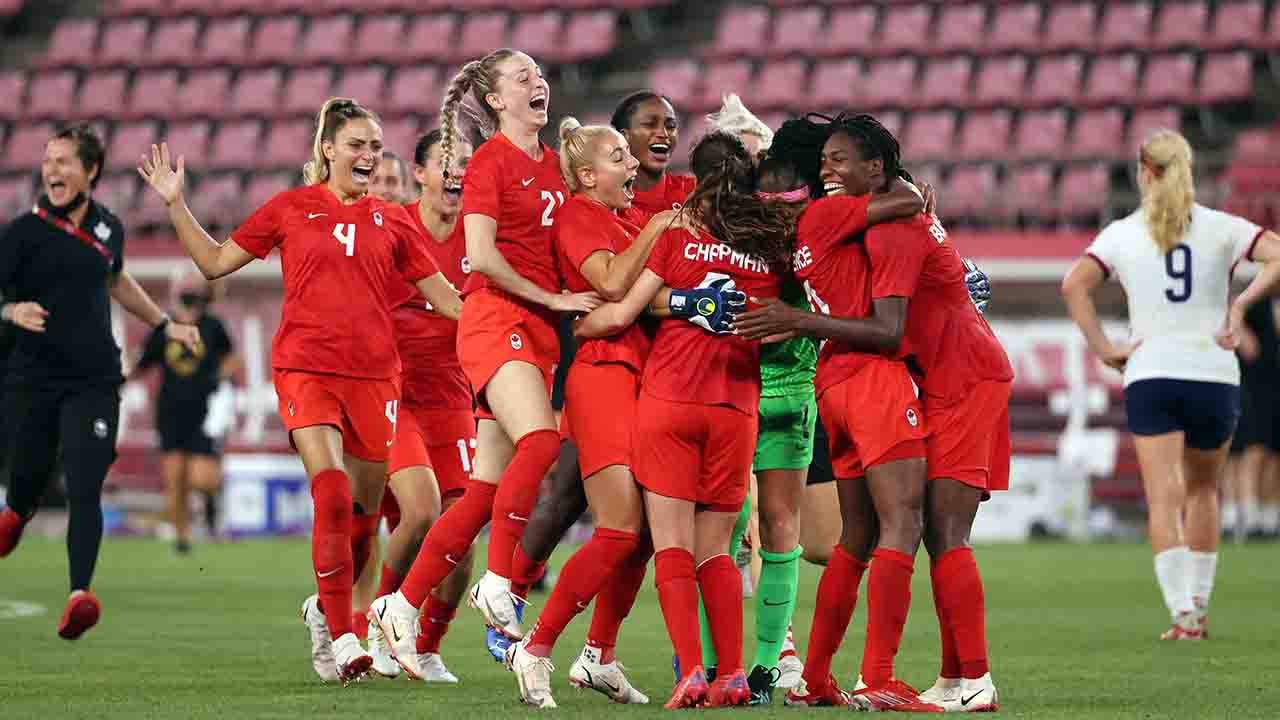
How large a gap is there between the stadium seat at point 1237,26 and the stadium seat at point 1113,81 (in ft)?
3.01

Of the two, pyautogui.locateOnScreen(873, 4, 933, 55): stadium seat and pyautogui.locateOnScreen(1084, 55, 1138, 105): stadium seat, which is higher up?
→ pyautogui.locateOnScreen(873, 4, 933, 55): stadium seat

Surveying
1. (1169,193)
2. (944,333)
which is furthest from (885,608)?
(1169,193)

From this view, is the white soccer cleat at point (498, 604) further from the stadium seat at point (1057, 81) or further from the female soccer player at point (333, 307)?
the stadium seat at point (1057, 81)

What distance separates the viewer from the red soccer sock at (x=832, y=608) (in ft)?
20.0

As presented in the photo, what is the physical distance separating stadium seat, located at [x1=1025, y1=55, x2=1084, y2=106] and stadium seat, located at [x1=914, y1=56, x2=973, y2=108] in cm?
78

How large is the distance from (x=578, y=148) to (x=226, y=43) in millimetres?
22000

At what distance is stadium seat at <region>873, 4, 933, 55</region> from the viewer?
948 inches

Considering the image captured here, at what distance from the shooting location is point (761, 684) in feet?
20.6

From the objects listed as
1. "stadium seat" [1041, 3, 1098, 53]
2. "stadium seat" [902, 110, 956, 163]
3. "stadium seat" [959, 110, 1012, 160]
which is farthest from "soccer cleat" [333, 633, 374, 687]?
"stadium seat" [1041, 3, 1098, 53]

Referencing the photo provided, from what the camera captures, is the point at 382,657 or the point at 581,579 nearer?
the point at 581,579

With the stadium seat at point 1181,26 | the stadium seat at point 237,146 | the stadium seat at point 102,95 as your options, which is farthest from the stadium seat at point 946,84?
the stadium seat at point 102,95

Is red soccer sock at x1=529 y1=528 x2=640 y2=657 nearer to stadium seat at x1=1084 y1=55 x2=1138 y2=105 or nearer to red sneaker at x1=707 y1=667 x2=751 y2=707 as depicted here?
red sneaker at x1=707 y1=667 x2=751 y2=707

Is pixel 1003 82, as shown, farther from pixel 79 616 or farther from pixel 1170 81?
pixel 79 616

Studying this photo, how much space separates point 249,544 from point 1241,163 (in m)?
11.2
